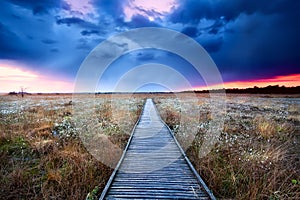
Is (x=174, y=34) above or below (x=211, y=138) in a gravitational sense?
above

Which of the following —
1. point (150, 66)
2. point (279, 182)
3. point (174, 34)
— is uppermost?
point (174, 34)

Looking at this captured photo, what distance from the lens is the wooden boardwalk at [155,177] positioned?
4949 millimetres

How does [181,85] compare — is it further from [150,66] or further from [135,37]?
[135,37]

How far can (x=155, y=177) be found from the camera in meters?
5.85

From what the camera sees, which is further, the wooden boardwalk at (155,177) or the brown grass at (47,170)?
the brown grass at (47,170)

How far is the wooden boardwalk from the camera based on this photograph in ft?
16.2

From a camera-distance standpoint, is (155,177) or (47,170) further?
(47,170)

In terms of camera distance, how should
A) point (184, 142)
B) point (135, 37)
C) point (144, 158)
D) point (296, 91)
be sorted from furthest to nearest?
point (296, 91), point (135, 37), point (184, 142), point (144, 158)

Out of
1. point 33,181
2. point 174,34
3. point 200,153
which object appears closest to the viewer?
point 33,181

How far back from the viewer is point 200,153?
8156mm

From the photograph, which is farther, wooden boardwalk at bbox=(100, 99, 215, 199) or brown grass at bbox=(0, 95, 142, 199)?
brown grass at bbox=(0, 95, 142, 199)

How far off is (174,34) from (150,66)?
1337 centimetres

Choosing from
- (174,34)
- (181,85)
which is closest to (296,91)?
(181,85)

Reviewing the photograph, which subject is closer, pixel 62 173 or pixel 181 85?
pixel 62 173
